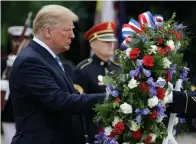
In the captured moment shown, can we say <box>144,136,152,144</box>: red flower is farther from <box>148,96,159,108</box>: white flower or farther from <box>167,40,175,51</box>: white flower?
<box>167,40,175,51</box>: white flower

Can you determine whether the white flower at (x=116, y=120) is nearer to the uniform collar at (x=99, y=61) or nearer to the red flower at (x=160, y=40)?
the red flower at (x=160, y=40)

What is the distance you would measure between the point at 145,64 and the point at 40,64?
712 millimetres

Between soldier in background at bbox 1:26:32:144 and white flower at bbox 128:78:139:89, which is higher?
white flower at bbox 128:78:139:89

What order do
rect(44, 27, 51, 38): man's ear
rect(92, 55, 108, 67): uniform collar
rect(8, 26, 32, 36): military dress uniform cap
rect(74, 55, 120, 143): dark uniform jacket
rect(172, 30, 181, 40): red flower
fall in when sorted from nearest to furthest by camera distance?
rect(172, 30, 181, 40): red flower, rect(44, 27, 51, 38): man's ear, rect(74, 55, 120, 143): dark uniform jacket, rect(92, 55, 108, 67): uniform collar, rect(8, 26, 32, 36): military dress uniform cap

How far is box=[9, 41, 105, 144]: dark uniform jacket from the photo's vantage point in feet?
12.8

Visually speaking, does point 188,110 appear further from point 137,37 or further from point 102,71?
point 102,71

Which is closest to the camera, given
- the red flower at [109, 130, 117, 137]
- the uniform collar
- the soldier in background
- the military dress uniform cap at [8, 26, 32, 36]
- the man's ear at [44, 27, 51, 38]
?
the red flower at [109, 130, 117, 137]

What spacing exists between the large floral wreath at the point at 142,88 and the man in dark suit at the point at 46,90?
0.19m

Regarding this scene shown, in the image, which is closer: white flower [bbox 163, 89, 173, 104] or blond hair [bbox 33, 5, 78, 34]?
white flower [bbox 163, 89, 173, 104]

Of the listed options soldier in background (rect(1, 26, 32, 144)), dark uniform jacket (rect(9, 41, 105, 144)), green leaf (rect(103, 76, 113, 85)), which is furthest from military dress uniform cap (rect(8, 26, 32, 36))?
green leaf (rect(103, 76, 113, 85))

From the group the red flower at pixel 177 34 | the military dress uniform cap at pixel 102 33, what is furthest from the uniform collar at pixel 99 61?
the red flower at pixel 177 34

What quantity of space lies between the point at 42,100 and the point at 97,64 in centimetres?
284

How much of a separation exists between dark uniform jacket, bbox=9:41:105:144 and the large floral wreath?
7.6 inches

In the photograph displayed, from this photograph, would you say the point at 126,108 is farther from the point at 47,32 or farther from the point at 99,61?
the point at 99,61
